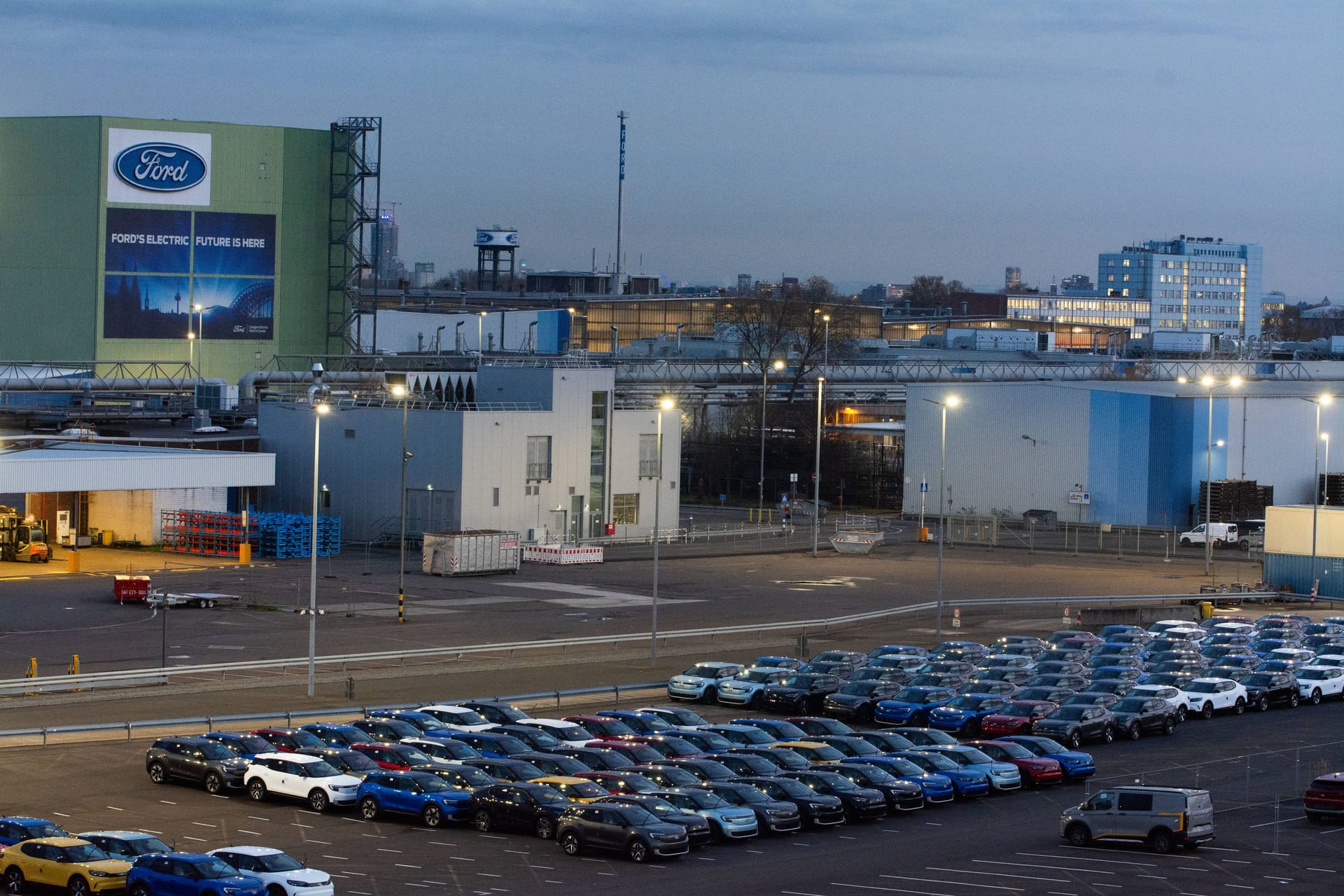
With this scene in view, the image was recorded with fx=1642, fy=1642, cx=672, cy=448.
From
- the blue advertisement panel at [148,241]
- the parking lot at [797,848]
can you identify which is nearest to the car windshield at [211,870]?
the parking lot at [797,848]

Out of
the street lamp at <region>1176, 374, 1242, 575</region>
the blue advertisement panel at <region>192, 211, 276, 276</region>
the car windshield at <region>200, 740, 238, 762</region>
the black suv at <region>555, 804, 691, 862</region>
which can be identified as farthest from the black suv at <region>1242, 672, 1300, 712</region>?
the blue advertisement panel at <region>192, 211, 276, 276</region>

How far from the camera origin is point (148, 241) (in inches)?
4031

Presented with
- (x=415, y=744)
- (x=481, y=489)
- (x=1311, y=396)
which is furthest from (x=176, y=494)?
(x=1311, y=396)

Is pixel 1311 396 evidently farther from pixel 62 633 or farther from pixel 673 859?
pixel 673 859

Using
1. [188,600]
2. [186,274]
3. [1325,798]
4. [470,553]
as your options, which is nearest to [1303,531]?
[470,553]

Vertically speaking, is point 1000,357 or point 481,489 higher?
point 1000,357

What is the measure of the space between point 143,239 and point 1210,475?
65535 millimetres

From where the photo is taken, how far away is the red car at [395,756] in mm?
27969

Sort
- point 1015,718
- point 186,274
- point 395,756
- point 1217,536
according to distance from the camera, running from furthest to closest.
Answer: point 186,274 → point 1217,536 → point 1015,718 → point 395,756

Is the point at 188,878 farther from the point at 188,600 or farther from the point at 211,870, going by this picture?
the point at 188,600

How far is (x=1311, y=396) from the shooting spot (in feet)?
292

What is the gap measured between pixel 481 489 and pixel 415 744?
4123 centimetres

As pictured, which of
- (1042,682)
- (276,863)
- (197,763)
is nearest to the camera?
(276,863)

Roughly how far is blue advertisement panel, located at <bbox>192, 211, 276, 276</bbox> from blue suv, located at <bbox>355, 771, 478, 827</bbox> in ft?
270
